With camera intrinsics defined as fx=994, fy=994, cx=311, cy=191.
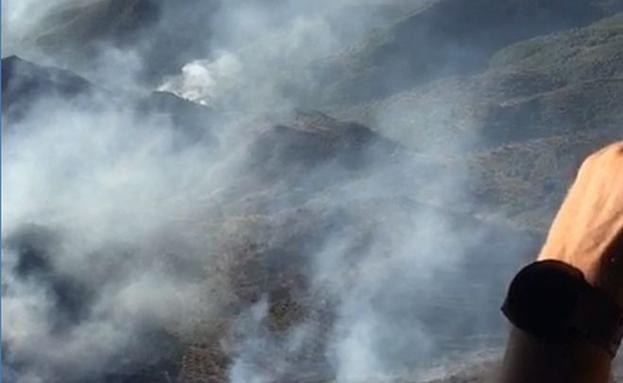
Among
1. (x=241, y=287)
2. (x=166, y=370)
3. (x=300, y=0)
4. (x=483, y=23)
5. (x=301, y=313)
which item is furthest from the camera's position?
(x=300, y=0)

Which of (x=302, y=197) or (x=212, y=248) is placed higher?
(x=302, y=197)

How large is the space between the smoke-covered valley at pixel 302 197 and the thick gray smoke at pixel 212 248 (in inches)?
2.1

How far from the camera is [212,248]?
64.3 ft

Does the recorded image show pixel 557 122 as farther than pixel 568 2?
No

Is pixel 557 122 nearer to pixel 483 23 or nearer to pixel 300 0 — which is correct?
pixel 483 23

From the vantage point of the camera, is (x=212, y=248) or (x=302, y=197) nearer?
(x=212, y=248)

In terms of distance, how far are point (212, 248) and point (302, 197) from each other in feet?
13.1

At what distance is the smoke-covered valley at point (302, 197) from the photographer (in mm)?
15523

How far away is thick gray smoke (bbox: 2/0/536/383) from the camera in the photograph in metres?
15.4

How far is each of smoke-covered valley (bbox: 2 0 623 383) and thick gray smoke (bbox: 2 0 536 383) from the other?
0.05 metres

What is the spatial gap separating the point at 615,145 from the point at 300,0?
52517mm

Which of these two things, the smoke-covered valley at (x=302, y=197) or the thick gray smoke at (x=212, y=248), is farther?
the smoke-covered valley at (x=302, y=197)

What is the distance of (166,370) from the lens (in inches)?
570

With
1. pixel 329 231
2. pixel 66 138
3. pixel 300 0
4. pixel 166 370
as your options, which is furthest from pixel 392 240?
pixel 300 0
